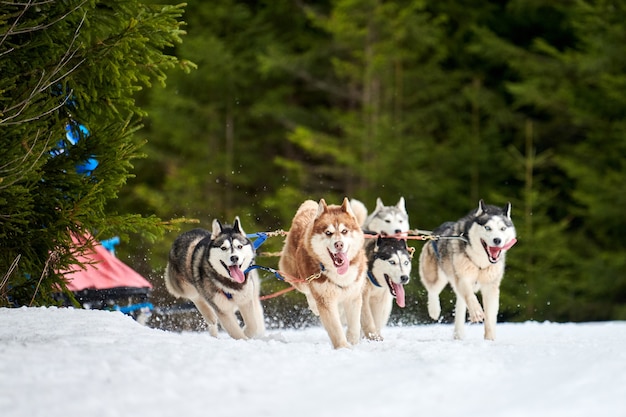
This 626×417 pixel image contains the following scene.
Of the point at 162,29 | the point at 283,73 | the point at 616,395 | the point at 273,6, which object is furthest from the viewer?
the point at 273,6

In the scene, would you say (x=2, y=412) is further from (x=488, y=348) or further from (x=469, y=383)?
(x=488, y=348)

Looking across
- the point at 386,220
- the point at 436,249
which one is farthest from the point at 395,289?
the point at 436,249

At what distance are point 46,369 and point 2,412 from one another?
78 centimetres

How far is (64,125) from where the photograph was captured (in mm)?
8117

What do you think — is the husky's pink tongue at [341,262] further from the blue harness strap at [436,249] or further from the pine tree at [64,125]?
the blue harness strap at [436,249]

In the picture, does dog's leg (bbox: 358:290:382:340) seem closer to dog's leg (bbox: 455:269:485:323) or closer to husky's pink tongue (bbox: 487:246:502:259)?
dog's leg (bbox: 455:269:485:323)

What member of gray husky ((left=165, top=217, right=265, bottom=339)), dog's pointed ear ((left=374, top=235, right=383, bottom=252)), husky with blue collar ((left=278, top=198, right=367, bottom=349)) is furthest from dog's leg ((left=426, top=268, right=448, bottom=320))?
husky with blue collar ((left=278, top=198, right=367, bottom=349))

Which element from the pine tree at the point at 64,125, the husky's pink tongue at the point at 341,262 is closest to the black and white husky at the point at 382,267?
the husky's pink tongue at the point at 341,262

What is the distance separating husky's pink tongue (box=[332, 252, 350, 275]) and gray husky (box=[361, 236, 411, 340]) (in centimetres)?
82

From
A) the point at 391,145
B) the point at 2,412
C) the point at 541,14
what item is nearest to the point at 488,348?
the point at 2,412

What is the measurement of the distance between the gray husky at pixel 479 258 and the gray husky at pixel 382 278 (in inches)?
19.2

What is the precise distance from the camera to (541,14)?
897 inches

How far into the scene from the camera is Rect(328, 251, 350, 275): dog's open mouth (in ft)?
23.1

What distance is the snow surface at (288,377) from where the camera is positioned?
4.93 m
